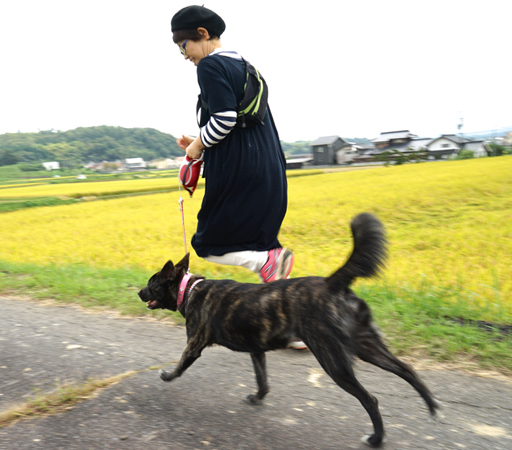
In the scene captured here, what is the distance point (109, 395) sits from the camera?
254 cm

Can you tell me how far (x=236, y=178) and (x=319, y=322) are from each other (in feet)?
4.35

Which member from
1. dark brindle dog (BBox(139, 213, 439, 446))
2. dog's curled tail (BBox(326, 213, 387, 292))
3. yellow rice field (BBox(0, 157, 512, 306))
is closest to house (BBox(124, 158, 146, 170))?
yellow rice field (BBox(0, 157, 512, 306))

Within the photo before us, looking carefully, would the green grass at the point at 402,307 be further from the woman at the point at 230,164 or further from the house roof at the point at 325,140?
the house roof at the point at 325,140

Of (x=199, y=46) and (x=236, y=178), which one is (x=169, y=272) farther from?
(x=199, y=46)

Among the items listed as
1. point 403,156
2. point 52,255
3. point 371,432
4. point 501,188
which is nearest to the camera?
point 371,432

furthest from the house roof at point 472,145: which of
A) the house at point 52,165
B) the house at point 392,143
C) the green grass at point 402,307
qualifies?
the green grass at point 402,307

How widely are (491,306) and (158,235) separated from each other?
27.5ft

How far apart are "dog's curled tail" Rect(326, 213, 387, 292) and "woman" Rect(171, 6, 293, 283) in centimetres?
110

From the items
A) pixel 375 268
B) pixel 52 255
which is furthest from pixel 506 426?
pixel 52 255

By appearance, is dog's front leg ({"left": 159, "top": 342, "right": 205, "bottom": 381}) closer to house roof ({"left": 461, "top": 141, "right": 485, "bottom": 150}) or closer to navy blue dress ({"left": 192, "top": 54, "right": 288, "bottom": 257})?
navy blue dress ({"left": 192, "top": 54, "right": 288, "bottom": 257})

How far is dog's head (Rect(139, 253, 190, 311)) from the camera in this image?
2.94 m

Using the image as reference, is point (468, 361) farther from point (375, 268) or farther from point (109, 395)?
point (109, 395)

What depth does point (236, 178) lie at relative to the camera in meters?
3.00

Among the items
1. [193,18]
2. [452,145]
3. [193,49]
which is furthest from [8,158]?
[452,145]
